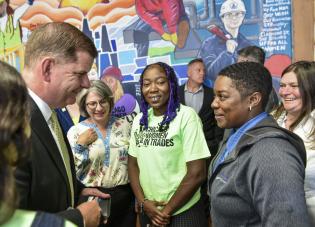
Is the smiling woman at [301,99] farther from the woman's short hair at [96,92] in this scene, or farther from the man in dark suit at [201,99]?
the woman's short hair at [96,92]

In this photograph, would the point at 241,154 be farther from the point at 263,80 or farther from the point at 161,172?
the point at 161,172

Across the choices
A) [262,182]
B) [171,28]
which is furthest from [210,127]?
[262,182]

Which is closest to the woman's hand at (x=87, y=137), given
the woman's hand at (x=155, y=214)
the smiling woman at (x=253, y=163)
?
the woman's hand at (x=155, y=214)

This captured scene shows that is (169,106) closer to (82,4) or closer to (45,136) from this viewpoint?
(45,136)

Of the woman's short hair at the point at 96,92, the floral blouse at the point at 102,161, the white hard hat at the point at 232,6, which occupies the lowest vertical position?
the floral blouse at the point at 102,161

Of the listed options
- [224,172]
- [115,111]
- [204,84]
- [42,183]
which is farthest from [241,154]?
[115,111]

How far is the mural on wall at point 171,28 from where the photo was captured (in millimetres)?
3676

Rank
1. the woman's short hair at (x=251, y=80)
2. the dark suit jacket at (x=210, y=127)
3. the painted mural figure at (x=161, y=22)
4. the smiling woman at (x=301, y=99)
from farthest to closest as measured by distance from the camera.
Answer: the painted mural figure at (x=161, y=22), the dark suit jacket at (x=210, y=127), the smiling woman at (x=301, y=99), the woman's short hair at (x=251, y=80)

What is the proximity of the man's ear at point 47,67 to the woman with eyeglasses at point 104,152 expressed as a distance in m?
1.44

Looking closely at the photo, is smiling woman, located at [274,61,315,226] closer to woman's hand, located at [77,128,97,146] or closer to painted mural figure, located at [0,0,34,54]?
woman's hand, located at [77,128,97,146]

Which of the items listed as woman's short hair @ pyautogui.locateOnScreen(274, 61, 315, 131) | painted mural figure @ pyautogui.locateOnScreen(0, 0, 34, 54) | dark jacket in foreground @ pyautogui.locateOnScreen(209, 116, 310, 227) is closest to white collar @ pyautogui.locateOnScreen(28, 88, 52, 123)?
dark jacket in foreground @ pyautogui.locateOnScreen(209, 116, 310, 227)

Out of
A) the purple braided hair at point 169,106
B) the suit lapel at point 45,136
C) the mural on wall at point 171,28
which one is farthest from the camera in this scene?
the mural on wall at point 171,28

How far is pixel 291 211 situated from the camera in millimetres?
1409

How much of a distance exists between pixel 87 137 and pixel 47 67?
1471 mm
